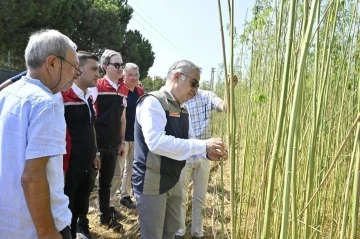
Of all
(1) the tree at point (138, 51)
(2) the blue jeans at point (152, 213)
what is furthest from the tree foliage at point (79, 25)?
(2) the blue jeans at point (152, 213)

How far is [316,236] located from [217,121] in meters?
4.75

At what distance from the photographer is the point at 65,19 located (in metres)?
11.9

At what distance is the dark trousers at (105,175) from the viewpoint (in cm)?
248

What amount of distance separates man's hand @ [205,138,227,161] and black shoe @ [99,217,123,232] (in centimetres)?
137

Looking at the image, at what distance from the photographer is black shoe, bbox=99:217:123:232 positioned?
8.24 ft

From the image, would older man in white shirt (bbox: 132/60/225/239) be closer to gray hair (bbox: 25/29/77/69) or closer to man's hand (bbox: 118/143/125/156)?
gray hair (bbox: 25/29/77/69)

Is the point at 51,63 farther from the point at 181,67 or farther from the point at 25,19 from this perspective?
the point at 25,19

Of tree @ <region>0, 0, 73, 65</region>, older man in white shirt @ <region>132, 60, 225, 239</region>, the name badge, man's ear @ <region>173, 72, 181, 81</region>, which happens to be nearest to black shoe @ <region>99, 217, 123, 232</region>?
older man in white shirt @ <region>132, 60, 225, 239</region>

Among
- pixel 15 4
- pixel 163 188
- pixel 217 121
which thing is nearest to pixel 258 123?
pixel 163 188

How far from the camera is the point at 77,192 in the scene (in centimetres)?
198

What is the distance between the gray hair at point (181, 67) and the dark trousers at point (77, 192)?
69 cm

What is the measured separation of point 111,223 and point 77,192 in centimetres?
64

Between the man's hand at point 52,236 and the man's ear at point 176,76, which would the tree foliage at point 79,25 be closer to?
the man's ear at point 176,76

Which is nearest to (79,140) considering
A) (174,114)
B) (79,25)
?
(174,114)
